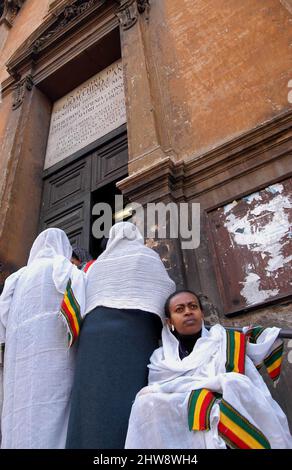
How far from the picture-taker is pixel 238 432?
1540mm

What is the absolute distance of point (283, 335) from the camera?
2.06 meters

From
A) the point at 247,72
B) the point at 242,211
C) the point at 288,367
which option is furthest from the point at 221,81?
the point at 288,367

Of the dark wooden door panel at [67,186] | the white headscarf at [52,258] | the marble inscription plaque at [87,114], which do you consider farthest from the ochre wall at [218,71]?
the white headscarf at [52,258]

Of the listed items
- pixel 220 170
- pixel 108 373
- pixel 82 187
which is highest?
pixel 82 187

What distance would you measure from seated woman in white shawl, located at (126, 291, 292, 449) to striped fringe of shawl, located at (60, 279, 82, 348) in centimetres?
45

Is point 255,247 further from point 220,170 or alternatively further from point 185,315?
point 185,315

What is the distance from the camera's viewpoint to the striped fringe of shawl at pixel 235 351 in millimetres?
1822

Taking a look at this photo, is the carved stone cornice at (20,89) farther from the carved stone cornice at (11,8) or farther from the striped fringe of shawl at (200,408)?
the striped fringe of shawl at (200,408)

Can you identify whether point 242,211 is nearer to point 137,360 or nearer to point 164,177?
point 164,177

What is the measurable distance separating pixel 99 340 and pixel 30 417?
0.51m

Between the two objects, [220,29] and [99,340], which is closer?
[99,340]

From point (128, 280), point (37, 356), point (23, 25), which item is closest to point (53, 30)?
point (23, 25)

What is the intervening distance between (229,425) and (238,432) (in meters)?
0.04
